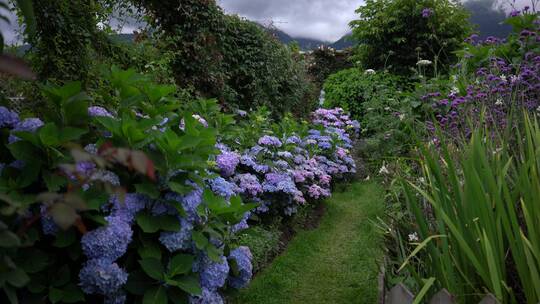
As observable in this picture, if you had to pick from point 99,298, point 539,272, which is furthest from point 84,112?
point 539,272

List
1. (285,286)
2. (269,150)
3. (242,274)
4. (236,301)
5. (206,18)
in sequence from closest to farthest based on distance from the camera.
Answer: (242,274)
(236,301)
(285,286)
(269,150)
(206,18)

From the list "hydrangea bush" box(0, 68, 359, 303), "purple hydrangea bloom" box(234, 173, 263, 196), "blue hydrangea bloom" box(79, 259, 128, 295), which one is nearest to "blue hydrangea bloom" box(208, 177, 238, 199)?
"hydrangea bush" box(0, 68, 359, 303)

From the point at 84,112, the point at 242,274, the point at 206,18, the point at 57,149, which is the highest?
the point at 206,18

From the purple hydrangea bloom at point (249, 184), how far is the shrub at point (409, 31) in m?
7.91

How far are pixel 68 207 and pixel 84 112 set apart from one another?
111 centimetres

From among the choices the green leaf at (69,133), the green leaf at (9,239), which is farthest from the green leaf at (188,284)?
the green leaf at (9,239)

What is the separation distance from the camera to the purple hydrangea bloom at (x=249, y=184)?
4024 millimetres

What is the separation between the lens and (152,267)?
188 centimetres

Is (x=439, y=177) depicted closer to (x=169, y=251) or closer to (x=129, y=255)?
(x=169, y=251)

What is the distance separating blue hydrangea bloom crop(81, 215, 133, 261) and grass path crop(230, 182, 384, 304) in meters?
0.95

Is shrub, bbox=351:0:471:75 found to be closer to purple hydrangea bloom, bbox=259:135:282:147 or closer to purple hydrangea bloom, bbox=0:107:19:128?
purple hydrangea bloom, bbox=259:135:282:147

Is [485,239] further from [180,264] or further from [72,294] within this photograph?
[72,294]

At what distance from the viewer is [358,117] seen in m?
10.5

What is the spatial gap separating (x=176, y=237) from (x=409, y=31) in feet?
35.4
